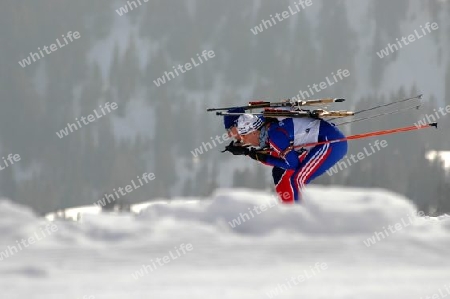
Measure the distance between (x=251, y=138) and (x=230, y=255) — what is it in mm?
5396

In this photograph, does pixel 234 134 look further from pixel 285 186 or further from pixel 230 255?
pixel 230 255

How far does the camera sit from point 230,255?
246 inches

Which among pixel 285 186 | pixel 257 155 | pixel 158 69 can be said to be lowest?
pixel 158 69

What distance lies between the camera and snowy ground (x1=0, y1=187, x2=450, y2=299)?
5.66m

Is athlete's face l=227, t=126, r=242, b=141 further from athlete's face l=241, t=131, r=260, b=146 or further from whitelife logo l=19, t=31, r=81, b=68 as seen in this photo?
whitelife logo l=19, t=31, r=81, b=68

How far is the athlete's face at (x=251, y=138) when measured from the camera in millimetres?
11523

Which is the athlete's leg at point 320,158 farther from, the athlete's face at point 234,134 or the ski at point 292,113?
the athlete's face at point 234,134

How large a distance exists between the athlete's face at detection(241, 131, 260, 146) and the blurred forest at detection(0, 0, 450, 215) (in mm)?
62074

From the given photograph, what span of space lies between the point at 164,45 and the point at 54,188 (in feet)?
70.0

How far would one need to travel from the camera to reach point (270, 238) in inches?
263

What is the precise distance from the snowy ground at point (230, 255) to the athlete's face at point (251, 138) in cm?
403

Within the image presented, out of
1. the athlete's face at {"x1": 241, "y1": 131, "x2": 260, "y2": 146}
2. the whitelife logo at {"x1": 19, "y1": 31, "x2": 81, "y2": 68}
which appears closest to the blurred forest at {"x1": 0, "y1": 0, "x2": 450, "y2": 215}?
the whitelife logo at {"x1": 19, "y1": 31, "x2": 81, "y2": 68}

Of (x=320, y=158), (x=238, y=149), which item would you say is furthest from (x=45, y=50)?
(x=238, y=149)

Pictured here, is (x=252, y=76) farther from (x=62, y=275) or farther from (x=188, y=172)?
(x=62, y=275)
